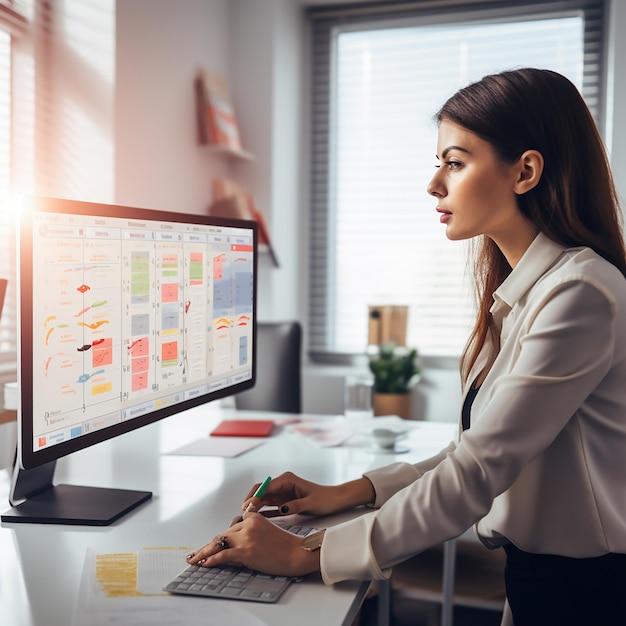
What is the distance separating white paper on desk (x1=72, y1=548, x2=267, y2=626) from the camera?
74 cm

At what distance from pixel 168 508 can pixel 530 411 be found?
1.95 ft

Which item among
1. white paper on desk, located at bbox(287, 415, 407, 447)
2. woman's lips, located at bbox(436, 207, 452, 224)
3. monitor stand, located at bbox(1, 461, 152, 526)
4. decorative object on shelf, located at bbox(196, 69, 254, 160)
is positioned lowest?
white paper on desk, located at bbox(287, 415, 407, 447)

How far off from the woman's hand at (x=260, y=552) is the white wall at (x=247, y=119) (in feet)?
5.33

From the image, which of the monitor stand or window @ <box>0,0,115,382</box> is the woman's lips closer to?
the monitor stand

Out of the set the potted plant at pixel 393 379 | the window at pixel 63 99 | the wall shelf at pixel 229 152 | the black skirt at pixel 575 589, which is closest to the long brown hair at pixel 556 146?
the black skirt at pixel 575 589

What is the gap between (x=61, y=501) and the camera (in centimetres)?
112

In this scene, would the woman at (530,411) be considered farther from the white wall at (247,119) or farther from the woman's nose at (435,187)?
the white wall at (247,119)

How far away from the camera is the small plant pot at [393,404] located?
3.10 meters

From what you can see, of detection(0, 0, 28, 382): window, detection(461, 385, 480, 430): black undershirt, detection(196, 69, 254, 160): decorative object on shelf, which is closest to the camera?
detection(461, 385, 480, 430): black undershirt

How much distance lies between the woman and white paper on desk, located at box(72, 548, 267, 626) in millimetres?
84

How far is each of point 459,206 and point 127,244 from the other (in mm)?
517

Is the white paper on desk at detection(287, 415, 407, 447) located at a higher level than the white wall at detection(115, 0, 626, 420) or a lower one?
lower

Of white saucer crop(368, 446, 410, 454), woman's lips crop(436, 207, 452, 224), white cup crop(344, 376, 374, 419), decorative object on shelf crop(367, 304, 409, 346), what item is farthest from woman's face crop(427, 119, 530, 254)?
decorative object on shelf crop(367, 304, 409, 346)

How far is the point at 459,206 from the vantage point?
1.04 metres
